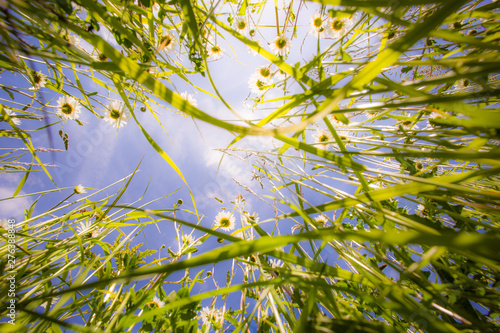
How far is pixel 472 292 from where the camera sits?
42 centimetres

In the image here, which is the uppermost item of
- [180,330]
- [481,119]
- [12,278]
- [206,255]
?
[481,119]

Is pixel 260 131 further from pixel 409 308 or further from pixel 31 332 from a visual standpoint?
pixel 31 332

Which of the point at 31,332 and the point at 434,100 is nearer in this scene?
the point at 434,100

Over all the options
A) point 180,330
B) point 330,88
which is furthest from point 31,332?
point 330,88

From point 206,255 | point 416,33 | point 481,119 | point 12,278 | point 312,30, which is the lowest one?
point 12,278

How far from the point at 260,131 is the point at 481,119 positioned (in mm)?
239

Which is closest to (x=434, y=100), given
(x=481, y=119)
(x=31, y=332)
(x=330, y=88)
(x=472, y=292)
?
(x=481, y=119)

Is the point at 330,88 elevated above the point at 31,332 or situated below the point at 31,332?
above

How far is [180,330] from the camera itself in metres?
0.43

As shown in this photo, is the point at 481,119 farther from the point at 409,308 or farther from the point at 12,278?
the point at 12,278

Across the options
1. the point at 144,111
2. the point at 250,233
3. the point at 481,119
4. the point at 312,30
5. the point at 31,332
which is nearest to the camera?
the point at 481,119

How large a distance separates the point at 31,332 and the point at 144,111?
0.84 m

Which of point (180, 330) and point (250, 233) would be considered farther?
point (250, 233)

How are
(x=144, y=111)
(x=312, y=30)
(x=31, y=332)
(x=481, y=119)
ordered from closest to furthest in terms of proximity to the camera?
(x=481, y=119) < (x=31, y=332) < (x=312, y=30) < (x=144, y=111)
